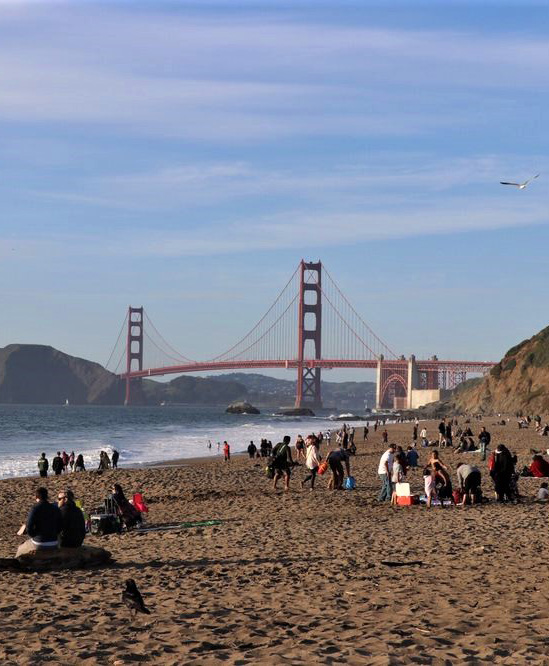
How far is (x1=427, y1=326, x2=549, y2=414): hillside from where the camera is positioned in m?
81.9

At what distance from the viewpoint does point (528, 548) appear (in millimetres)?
10141

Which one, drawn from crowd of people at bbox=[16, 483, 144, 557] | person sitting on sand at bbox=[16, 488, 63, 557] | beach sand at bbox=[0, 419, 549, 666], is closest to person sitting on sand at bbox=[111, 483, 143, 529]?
beach sand at bbox=[0, 419, 549, 666]

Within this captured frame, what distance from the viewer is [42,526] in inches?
358

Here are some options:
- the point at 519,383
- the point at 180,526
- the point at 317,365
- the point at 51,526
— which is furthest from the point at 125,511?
the point at 317,365

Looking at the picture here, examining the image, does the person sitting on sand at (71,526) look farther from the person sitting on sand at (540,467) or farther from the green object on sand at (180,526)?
the person sitting on sand at (540,467)

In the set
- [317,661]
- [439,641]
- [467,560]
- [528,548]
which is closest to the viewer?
[317,661]

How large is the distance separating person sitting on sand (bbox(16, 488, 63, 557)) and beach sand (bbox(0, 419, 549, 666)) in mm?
368

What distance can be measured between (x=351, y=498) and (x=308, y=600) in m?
8.58

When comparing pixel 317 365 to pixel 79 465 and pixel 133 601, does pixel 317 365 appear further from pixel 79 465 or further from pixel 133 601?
pixel 133 601

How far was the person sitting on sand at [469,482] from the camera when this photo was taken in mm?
14375

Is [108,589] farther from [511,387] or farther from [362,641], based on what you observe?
[511,387]

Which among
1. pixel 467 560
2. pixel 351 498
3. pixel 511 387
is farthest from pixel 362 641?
pixel 511 387

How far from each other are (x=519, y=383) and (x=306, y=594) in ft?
274

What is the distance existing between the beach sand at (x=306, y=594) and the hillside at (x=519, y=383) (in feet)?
219
